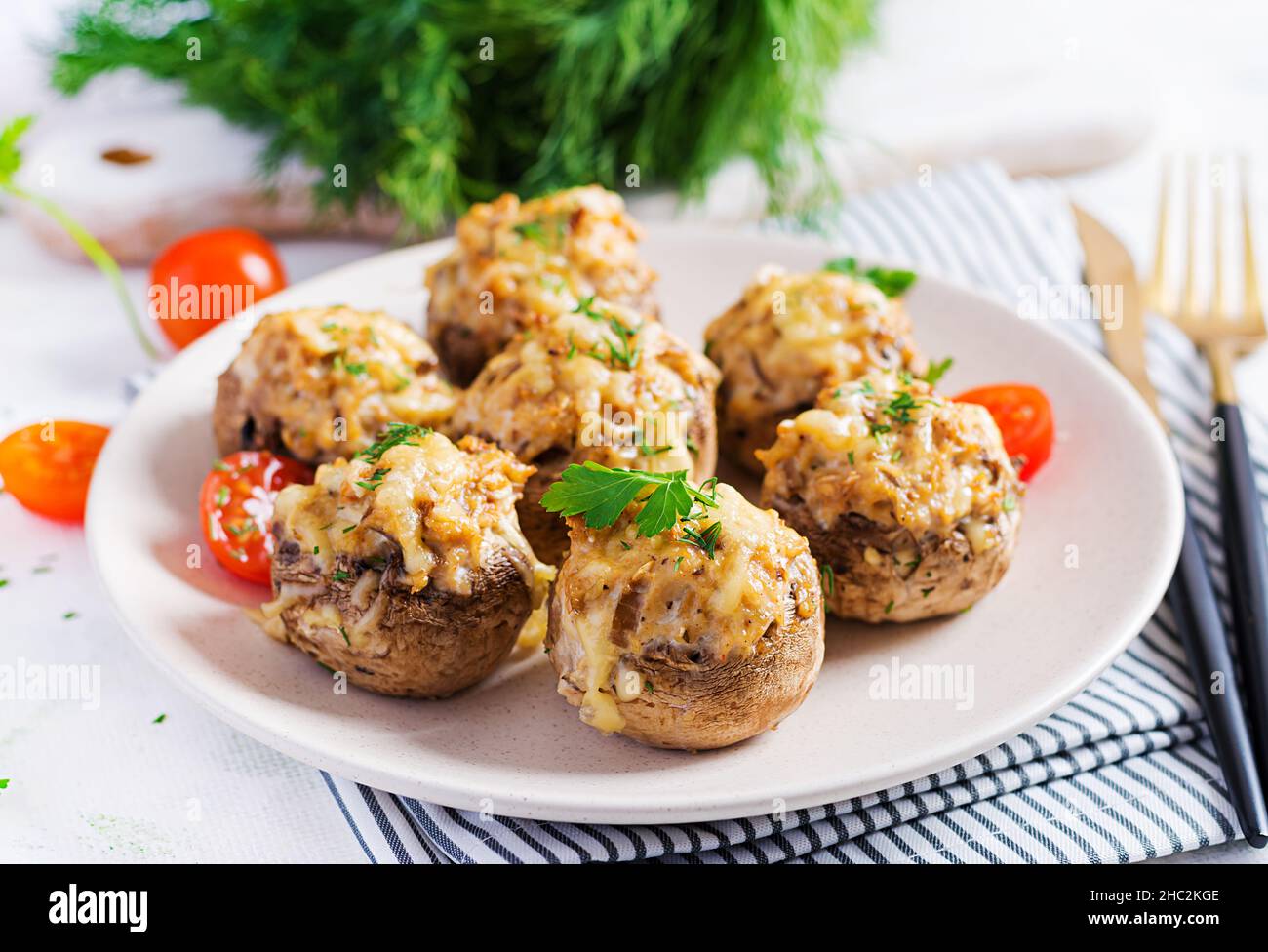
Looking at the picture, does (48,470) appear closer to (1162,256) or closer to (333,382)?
(333,382)

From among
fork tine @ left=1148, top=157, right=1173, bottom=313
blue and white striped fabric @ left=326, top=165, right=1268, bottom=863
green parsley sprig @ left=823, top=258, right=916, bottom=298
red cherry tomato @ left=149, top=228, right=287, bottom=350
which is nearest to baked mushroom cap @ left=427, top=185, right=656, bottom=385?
green parsley sprig @ left=823, top=258, right=916, bottom=298

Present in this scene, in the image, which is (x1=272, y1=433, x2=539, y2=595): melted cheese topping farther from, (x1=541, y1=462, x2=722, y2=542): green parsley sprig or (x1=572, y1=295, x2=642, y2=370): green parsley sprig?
(x1=572, y1=295, x2=642, y2=370): green parsley sprig

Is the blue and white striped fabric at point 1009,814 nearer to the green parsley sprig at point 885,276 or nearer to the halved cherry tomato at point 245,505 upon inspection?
the halved cherry tomato at point 245,505

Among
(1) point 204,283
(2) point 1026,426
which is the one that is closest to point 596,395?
(2) point 1026,426

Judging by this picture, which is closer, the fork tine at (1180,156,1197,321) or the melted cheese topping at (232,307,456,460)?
the melted cheese topping at (232,307,456,460)

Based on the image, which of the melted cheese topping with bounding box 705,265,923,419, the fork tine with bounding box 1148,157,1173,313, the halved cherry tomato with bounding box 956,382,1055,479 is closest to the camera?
the melted cheese topping with bounding box 705,265,923,419

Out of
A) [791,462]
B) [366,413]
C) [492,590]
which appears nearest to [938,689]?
[791,462]

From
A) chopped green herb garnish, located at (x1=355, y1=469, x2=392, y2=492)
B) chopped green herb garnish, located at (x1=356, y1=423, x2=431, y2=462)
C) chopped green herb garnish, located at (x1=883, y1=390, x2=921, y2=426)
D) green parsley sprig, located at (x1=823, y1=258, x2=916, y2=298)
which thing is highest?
green parsley sprig, located at (x1=823, y1=258, x2=916, y2=298)

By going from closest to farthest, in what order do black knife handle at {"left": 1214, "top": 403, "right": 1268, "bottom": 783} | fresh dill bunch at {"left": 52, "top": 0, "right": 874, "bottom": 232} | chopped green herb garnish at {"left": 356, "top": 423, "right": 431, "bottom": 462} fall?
chopped green herb garnish at {"left": 356, "top": 423, "right": 431, "bottom": 462}
black knife handle at {"left": 1214, "top": 403, "right": 1268, "bottom": 783}
fresh dill bunch at {"left": 52, "top": 0, "right": 874, "bottom": 232}
